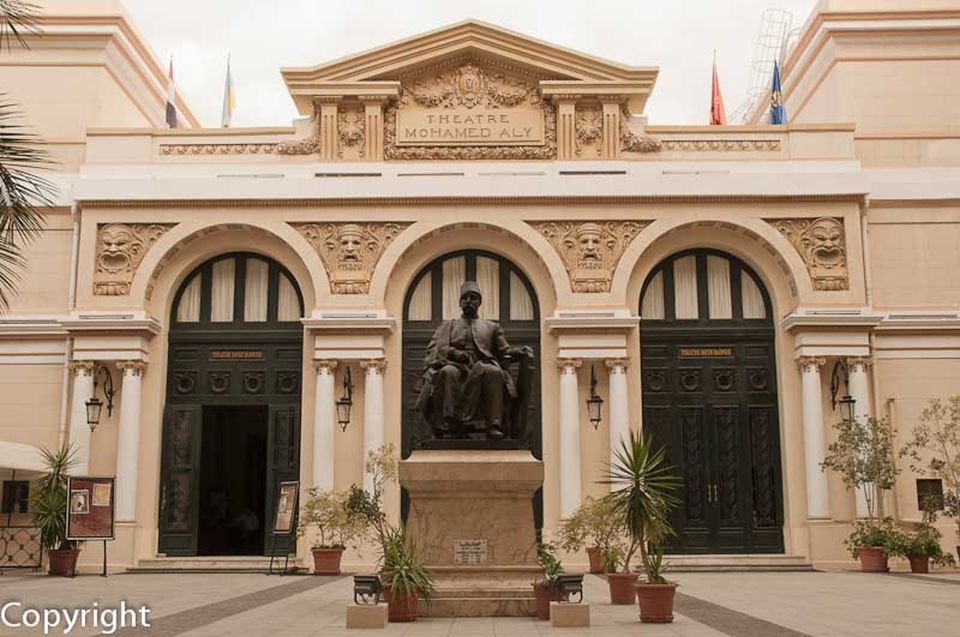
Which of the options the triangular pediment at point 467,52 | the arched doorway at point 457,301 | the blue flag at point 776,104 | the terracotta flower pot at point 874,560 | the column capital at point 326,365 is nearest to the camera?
the terracotta flower pot at point 874,560

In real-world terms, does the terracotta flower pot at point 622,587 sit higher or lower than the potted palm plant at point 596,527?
lower

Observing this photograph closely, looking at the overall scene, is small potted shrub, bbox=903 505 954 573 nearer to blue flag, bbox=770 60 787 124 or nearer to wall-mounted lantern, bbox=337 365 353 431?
blue flag, bbox=770 60 787 124

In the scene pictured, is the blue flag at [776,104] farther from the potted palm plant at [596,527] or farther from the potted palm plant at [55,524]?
the potted palm plant at [55,524]

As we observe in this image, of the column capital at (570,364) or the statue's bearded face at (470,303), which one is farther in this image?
the column capital at (570,364)

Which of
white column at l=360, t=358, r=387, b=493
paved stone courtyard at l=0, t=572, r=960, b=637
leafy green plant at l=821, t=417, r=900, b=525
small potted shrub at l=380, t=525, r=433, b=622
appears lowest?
paved stone courtyard at l=0, t=572, r=960, b=637

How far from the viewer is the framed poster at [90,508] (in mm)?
23984

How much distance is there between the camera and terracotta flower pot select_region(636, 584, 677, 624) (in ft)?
45.3

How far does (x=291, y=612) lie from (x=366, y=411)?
38.8 ft

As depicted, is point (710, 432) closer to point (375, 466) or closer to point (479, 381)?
point (375, 466)

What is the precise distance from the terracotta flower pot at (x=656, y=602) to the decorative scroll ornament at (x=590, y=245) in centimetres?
1461

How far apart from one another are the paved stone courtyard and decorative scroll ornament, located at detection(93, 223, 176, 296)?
727cm

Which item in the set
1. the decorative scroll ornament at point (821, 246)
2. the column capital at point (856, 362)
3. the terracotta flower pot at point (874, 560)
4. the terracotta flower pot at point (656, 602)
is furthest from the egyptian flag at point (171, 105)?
the terracotta flower pot at point (656, 602)

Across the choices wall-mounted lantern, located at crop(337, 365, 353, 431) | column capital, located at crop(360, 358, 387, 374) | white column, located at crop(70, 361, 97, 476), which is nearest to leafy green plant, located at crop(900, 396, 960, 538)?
column capital, located at crop(360, 358, 387, 374)

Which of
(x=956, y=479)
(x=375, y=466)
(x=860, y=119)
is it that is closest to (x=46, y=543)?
(x=375, y=466)
